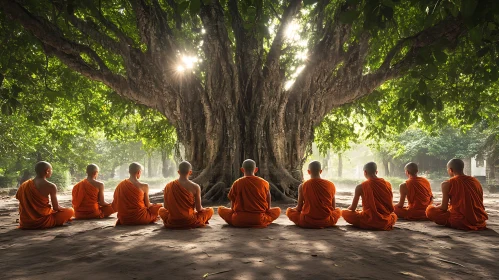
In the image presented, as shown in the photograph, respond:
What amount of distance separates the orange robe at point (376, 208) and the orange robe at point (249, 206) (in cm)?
132

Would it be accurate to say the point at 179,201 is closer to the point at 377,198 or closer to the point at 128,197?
the point at 128,197

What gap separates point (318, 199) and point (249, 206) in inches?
42.8

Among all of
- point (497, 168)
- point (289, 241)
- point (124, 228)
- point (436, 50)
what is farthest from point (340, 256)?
point (497, 168)

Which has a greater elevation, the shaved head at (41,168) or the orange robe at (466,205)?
the shaved head at (41,168)

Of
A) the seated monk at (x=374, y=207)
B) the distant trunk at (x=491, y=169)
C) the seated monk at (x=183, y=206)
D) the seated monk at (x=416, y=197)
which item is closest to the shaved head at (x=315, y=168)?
the seated monk at (x=374, y=207)

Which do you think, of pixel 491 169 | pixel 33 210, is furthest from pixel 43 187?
pixel 491 169

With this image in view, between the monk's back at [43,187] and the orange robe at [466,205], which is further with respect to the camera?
the monk's back at [43,187]

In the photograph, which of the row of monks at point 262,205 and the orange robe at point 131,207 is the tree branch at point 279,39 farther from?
the orange robe at point 131,207

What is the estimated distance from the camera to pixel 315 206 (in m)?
5.39

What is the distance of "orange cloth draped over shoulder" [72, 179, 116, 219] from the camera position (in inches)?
261

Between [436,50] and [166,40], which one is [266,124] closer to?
[166,40]

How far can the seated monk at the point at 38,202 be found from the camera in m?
5.47

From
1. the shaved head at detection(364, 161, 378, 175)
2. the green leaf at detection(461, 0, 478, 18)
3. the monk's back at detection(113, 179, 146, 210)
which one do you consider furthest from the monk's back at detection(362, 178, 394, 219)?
the monk's back at detection(113, 179, 146, 210)

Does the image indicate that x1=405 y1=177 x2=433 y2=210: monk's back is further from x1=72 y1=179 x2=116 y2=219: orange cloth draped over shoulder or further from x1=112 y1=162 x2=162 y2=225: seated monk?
x1=72 y1=179 x2=116 y2=219: orange cloth draped over shoulder
